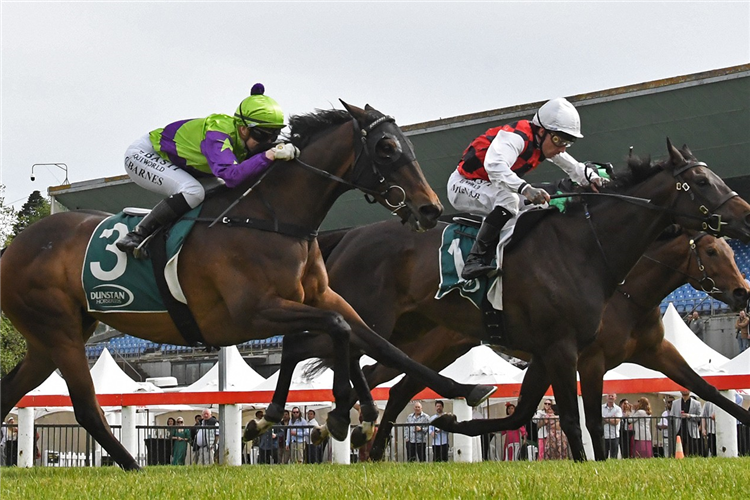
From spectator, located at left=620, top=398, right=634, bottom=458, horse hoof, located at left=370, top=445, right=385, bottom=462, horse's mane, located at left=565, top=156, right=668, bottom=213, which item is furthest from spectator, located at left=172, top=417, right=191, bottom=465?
horse's mane, located at left=565, top=156, right=668, bottom=213

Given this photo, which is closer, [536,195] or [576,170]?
[536,195]

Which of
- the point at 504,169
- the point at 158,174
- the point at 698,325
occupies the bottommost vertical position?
the point at 698,325

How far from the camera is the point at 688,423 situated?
47.2ft

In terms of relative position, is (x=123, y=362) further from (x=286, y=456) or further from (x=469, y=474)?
(x=469, y=474)

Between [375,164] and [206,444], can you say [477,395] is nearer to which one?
[375,164]

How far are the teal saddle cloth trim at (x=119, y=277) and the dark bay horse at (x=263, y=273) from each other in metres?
0.09

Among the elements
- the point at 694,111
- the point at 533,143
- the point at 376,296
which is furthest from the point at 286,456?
the point at 694,111

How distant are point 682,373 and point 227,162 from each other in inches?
203

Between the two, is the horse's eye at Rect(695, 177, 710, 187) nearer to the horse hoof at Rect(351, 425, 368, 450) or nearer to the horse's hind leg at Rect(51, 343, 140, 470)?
the horse hoof at Rect(351, 425, 368, 450)

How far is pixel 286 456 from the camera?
15867mm

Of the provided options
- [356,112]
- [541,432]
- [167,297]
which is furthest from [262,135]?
[541,432]

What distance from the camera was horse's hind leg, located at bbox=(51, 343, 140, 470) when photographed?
7.64 meters

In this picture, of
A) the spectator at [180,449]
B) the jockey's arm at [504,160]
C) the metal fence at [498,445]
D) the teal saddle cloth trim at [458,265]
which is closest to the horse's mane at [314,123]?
the jockey's arm at [504,160]

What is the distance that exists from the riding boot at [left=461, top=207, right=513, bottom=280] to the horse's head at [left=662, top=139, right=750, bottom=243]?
4.76ft
